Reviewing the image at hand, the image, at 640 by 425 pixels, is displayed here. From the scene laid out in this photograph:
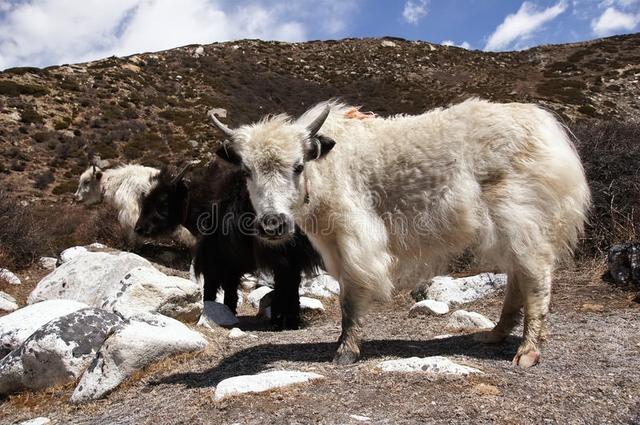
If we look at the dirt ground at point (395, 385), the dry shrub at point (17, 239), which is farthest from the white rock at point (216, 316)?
the dry shrub at point (17, 239)

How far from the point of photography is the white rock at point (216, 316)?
553 centimetres

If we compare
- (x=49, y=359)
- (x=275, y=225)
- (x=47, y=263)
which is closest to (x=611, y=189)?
(x=275, y=225)

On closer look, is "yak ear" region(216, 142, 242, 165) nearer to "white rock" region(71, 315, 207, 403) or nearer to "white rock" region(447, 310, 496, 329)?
"white rock" region(71, 315, 207, 403)

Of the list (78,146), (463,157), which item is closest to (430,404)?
(463,157)

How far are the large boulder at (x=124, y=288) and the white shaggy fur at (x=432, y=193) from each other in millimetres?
1818

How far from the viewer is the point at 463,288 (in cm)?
638

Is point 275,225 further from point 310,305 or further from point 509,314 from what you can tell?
point 310,305

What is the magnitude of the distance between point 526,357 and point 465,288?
276 cm

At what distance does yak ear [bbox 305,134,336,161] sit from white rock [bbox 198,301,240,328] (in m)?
2.39

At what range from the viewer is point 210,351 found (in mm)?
4258

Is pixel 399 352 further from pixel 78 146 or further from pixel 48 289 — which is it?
pixel 78 146

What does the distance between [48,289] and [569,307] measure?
18.2 feet

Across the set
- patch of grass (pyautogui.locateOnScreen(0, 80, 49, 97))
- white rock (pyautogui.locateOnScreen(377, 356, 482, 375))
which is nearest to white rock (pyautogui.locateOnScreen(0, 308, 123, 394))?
white rock (pyautogui.locateOnScreen(377, 356, 482, 375))

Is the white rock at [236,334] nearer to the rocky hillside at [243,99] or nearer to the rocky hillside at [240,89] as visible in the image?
the rocky hillside at [243,99]
